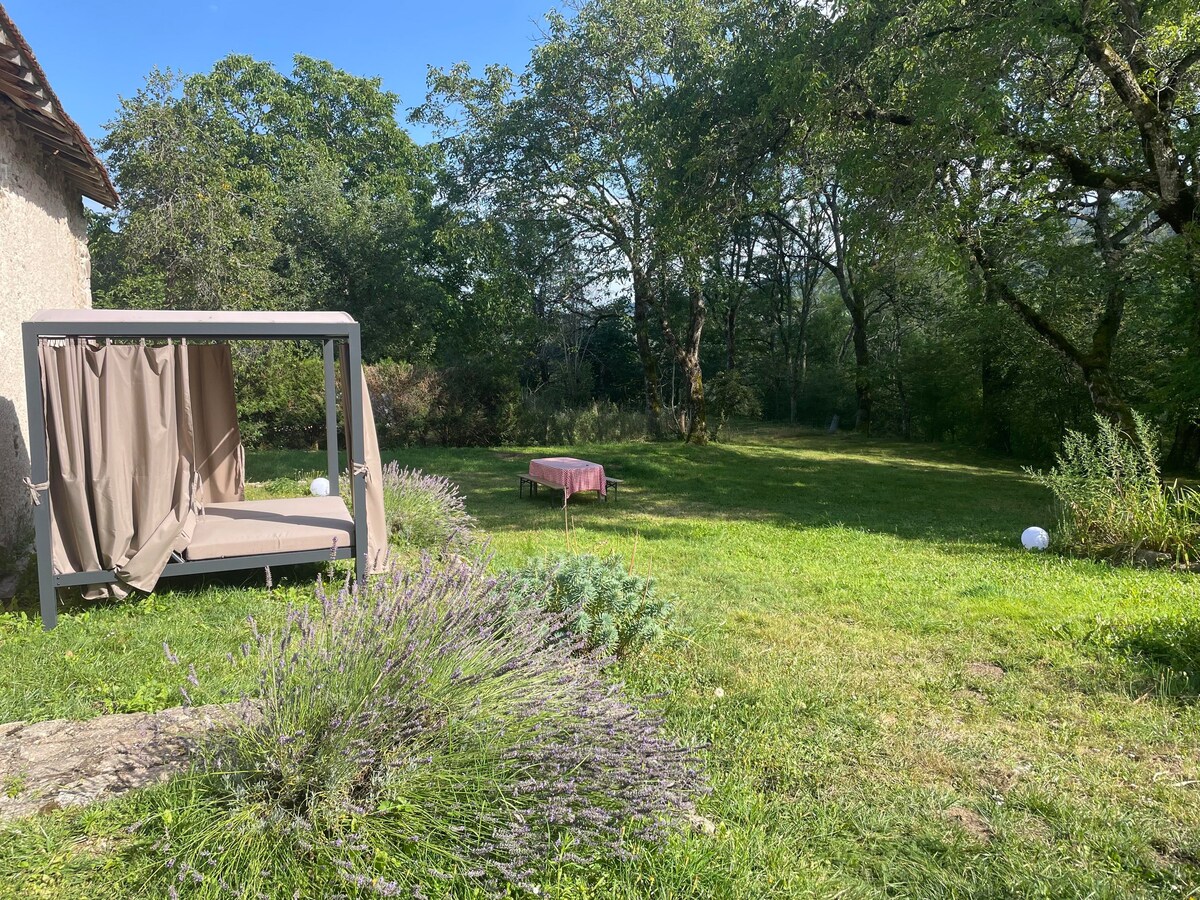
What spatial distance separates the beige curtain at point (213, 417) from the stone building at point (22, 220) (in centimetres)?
131

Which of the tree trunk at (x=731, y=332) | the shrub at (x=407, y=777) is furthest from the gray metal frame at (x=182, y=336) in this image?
the tree trunk at (x=731, y=332)

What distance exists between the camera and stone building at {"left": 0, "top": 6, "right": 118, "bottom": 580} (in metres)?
5.17

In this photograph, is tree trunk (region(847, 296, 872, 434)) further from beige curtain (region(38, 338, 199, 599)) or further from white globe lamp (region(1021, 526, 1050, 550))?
beige curtain (region(38, 338, 199, 599))

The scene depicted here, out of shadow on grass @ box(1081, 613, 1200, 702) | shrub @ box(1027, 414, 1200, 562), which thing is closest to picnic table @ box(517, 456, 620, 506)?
shrub @ box(1027, 414, 1200, 562)

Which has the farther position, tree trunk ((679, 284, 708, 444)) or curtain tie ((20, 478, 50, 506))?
tree trunk ((679, 284, 708, 444))

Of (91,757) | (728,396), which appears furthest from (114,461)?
(728,396)

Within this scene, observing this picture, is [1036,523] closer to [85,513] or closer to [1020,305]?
[1020,305]

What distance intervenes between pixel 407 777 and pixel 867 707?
91.4 inches

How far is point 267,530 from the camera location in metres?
5.07

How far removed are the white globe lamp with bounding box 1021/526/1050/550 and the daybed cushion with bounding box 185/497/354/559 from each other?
6.15 meters

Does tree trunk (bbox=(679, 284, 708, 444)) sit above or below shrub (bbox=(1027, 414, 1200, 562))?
above


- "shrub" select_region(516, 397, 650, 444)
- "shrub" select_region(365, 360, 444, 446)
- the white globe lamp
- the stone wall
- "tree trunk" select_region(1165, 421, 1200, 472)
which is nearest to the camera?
the stone wall

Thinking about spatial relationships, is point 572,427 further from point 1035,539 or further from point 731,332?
point 1035,539

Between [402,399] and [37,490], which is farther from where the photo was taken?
[402,399]
